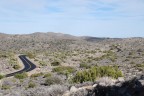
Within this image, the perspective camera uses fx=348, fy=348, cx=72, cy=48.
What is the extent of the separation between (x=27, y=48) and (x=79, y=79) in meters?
139

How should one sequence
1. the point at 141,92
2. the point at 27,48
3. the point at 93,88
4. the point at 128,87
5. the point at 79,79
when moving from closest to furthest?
the point at 141,92
the point at 128,87
the point at 93,88
the point at 79,79
the point at 27,48

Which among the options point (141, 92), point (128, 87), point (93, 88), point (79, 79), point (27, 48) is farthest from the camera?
point (27, 48)

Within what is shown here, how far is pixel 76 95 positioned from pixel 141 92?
304 cm

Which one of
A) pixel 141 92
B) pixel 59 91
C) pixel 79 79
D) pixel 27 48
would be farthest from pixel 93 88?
pixel 27 48

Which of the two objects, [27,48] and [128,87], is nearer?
[128,87]

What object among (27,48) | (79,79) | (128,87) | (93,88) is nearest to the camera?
(128,87)

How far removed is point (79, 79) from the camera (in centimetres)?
2645

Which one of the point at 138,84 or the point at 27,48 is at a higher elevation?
the point at 138,84

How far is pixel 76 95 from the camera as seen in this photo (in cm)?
1550

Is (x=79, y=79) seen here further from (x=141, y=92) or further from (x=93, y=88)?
(x=141, y=92)

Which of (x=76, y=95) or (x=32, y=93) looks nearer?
(x=76, y=95)

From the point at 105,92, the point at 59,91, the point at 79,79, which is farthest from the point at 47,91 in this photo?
the point at 79,79

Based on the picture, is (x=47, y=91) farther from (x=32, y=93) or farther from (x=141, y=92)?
(x=141, y=92)

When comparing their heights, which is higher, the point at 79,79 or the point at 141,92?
the point at 141,92
